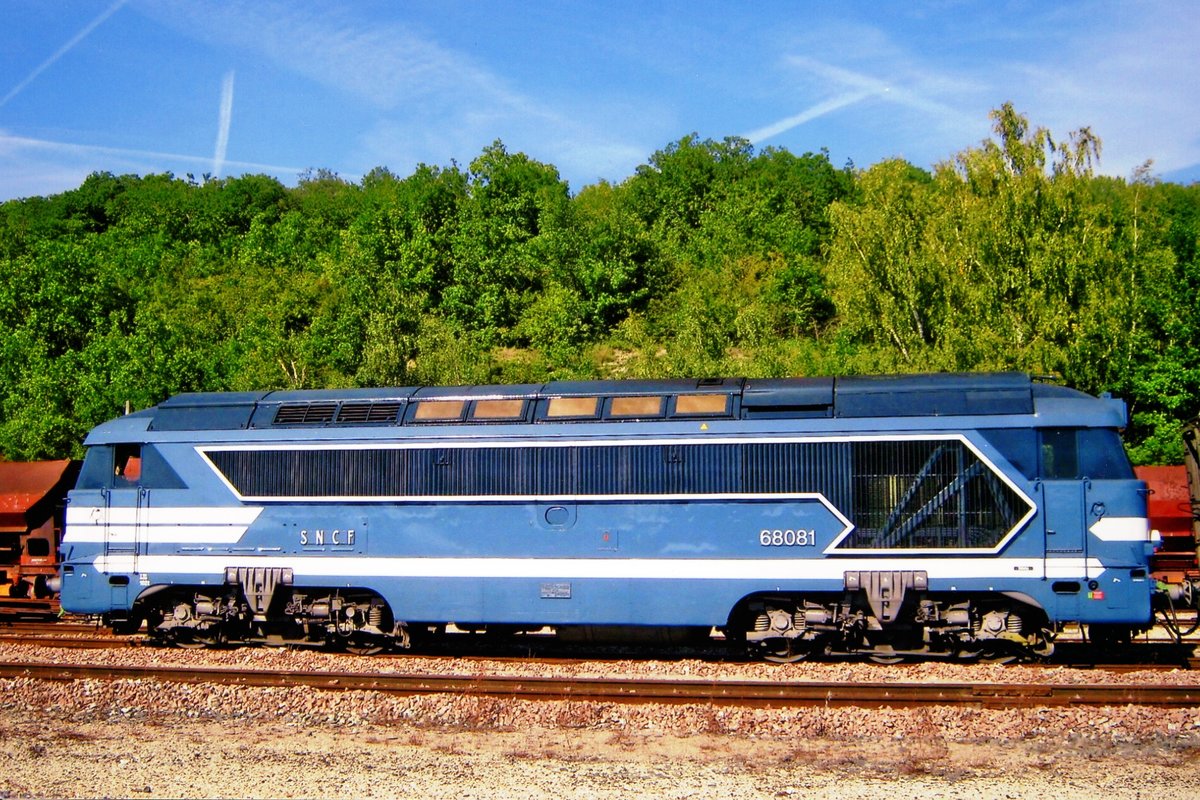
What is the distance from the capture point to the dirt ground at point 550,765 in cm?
945

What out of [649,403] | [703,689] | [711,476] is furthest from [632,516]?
[703,689]

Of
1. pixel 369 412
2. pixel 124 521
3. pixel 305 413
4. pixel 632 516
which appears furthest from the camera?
pixel 124 521

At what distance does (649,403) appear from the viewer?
560 inches

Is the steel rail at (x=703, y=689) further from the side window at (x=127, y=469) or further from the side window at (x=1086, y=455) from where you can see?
the side window at (x=127, y=469)

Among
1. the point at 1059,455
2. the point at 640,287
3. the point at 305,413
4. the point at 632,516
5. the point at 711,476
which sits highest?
the point at 640,287

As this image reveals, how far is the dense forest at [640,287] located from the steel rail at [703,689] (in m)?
4.58

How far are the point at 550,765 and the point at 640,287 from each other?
40.1 meters

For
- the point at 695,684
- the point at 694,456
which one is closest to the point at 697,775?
the point at 695,684

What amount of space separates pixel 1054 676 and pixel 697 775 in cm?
597

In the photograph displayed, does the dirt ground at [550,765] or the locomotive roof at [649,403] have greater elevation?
the locomotive roof at [649,403]

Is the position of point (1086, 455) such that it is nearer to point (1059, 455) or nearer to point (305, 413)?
point (1059, 455)

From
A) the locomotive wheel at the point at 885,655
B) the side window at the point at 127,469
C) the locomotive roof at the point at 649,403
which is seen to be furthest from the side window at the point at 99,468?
the locomotive wheel at the point at 885,655

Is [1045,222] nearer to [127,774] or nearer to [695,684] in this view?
[695,684]

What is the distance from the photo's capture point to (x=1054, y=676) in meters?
13.2
